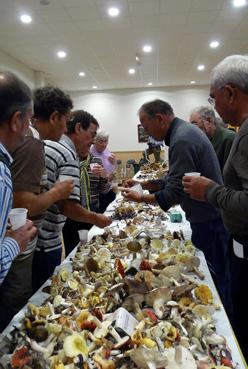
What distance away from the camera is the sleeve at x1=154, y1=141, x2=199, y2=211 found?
2.01 m

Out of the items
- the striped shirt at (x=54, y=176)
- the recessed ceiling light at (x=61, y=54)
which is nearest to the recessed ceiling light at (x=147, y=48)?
the recessed ceiling light at (x=61, y=54)

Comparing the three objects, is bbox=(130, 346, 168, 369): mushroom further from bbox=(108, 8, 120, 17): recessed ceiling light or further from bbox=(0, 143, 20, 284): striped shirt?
bbox=(108, 8, 120, 17): recessed ceiling light

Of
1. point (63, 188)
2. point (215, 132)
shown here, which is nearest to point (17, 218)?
point (63, 188)

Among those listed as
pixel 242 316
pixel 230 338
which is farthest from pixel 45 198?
pixel 242 316

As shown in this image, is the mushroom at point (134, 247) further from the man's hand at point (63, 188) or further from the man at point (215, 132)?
the man at point (215, 132)

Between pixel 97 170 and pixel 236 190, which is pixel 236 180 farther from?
pixel 97 170

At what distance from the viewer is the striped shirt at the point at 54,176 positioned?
1713mm

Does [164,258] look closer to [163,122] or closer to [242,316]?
[242,316]

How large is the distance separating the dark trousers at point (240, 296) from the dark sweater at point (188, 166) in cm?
57

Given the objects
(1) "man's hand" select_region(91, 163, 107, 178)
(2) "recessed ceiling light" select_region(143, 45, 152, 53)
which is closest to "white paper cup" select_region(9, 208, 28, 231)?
(1) "man's hand" select_region(91, 163, 107, 178)

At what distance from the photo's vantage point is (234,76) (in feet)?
4.49

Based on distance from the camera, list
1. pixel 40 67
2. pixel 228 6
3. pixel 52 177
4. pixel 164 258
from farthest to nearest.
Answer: pixel 40 67, pixel 228 6, pixel 52 177, pixel 164 258

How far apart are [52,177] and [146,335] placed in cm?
100

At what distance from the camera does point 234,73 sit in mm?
1366
